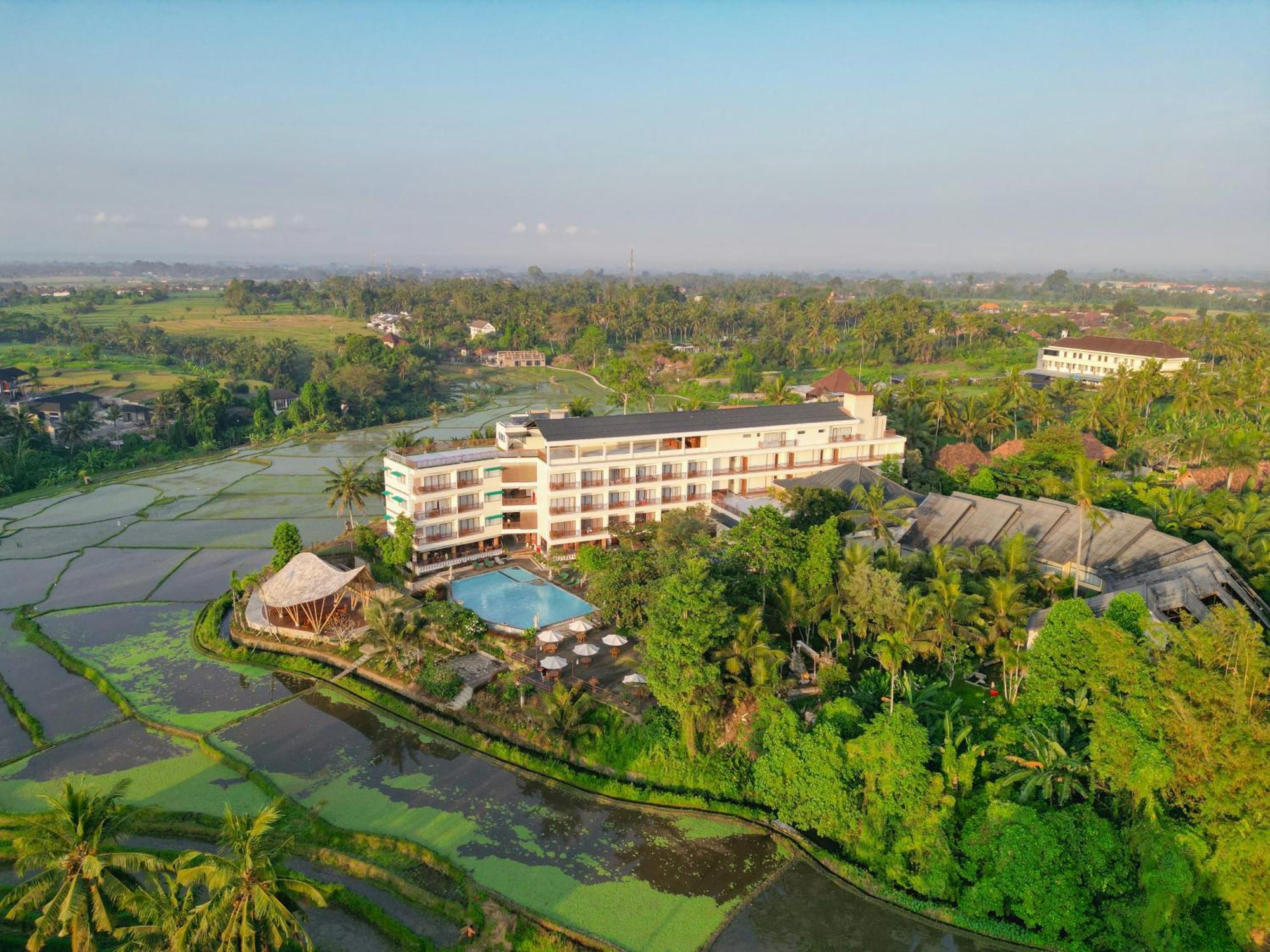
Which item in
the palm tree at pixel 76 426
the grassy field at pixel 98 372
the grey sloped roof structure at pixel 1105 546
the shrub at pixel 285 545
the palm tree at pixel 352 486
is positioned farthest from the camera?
the grassy field at pixel 98 372

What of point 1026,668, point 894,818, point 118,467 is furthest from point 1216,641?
point 118,467

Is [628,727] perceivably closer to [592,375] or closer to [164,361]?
[592,375]

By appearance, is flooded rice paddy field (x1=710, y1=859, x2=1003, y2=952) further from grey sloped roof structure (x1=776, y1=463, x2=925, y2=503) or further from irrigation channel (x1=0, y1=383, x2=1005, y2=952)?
grey sloped roof structure (x1=776, y1=463, x2=925, y2=503)

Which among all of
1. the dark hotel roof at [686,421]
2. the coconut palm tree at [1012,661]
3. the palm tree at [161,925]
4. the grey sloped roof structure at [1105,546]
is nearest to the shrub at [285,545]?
the dark hotel roof at [686,421]

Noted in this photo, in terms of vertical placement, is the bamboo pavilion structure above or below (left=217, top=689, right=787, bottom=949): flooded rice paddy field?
above

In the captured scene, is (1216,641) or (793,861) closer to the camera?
(1216,641)

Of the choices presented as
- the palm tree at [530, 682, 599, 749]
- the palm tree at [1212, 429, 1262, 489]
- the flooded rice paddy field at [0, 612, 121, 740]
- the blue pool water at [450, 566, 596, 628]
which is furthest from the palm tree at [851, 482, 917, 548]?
the flooded rice paddy field at [0, 612, 121, 740]

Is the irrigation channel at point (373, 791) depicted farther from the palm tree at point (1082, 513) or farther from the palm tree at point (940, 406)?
the palm tree at point (940, 406)
